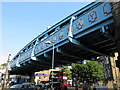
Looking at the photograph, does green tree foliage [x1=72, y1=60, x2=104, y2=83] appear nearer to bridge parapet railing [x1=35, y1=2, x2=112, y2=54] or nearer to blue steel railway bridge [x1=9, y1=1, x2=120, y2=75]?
blue steel railway bridge [x1=9, y1=1, x2=120, y2=75]

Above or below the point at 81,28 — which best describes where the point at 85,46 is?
below

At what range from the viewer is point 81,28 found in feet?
42.3

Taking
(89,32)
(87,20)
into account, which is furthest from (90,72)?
(87,20)

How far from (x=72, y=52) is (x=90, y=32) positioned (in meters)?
6.78

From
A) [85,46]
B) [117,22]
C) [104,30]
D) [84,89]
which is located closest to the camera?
[117,22]

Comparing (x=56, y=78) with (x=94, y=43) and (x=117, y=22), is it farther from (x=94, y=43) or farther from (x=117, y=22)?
(x=117, y=22)

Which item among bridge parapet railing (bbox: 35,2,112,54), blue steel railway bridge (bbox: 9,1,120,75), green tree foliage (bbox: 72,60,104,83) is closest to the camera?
blue steel railway bridge (bbox: 9,1,120,75)

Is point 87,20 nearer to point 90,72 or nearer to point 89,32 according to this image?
point 89,32

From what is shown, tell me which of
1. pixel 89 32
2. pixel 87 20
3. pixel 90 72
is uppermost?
pixel 87 20

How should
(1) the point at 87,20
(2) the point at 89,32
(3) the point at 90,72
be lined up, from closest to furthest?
(2) the point at 89,32, (1) the point at 87,20, (3) the point at 90,72

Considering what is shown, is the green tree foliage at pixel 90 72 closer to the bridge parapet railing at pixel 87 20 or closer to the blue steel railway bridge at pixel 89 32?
the blue steel railway bridge at pixel 89 32

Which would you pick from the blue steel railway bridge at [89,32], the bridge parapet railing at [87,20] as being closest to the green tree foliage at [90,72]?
the blue steel railway bridge at [89,32]

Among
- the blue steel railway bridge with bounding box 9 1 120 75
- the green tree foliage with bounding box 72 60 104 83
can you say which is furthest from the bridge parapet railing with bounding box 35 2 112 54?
the green tree foliage with bounding box 72 60 104 83

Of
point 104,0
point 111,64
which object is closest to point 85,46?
point 104,0
